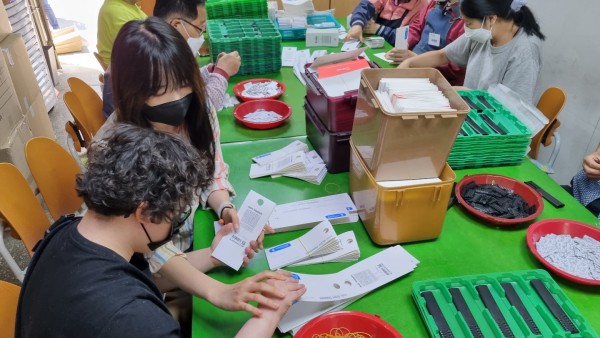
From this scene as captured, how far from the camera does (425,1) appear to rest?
3.12 metres

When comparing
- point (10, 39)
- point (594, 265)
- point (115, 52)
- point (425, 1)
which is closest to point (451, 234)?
point (594, 265)

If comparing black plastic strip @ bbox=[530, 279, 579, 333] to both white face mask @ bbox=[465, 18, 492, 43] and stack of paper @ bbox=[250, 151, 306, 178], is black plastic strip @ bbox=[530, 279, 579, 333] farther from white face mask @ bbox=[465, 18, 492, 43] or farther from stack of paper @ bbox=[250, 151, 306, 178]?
white face mask @ bbox=[465, 18, 492, 43]

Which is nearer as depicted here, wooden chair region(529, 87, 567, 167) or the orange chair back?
the orange chair back

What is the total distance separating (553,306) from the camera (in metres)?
1.06

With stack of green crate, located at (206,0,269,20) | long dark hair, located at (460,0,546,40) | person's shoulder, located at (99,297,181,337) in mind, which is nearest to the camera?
person's shoulder, located at (99,297,181,337)

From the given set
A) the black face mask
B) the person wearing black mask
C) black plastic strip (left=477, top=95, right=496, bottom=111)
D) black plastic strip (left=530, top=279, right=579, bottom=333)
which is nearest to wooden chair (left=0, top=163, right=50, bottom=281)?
the person wearing black mask

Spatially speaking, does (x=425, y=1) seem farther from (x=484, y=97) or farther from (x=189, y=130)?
(x=189, y=130)

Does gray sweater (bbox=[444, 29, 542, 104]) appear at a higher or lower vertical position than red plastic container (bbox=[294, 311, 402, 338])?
higher

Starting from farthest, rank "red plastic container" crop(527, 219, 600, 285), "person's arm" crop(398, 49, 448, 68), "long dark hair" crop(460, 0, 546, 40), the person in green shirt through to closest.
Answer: "person's arm" crop(398, 49, 448, 68) < the person in green shirt < "long dark hair" crop(460, 0, 546, 40) < "red plastic container" crop(527, 219, 600, 285)

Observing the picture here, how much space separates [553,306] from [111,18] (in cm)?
243

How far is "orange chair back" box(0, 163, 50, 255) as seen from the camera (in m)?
1.36

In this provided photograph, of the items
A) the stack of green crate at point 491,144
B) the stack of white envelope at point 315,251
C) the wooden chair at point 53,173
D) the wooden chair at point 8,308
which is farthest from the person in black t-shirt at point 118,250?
the stack of green crate at point 491,144

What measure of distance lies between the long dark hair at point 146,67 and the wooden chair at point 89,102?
757 mm

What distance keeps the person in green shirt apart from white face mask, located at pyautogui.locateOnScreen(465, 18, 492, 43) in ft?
6.00
